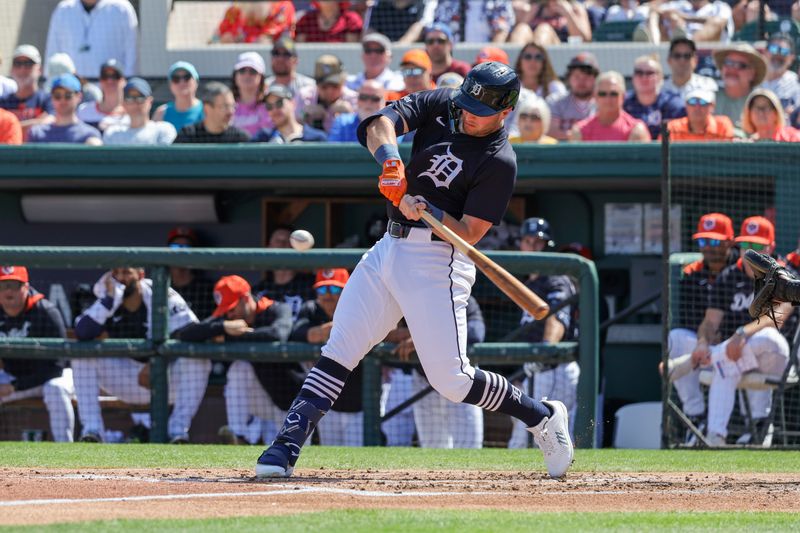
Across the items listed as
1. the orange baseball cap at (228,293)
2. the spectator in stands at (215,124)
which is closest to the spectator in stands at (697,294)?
the orange baseball cap at (228,293)

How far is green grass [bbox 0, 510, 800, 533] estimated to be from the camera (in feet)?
Answer: 13.7

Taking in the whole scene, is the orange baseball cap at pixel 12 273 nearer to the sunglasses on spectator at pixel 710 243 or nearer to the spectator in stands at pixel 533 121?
the spectator in stands at pixel 533 121

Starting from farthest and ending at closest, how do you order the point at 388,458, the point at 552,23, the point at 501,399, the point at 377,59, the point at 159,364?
the point at 552,23 → the point at 377,59 → the point at 159,364 → the point at 388,458 → the point at 501,399

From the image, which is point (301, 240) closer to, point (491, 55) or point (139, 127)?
point (139, 127)

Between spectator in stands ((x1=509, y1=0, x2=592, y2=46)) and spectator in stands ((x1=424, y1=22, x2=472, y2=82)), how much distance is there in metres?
1.36

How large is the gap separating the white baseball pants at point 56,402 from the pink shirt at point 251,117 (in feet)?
9.54

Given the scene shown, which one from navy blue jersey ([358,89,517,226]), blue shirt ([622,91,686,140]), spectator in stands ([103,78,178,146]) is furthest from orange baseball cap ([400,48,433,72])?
navy blue jersey ([358,89,517,226])

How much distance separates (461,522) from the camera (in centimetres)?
441

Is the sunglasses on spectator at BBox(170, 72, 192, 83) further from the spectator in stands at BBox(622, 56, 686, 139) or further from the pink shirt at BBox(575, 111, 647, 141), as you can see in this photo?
the spectator in stands at BBox(622, 56, 686, 139)

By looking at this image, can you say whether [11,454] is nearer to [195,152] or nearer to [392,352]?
[392,352]

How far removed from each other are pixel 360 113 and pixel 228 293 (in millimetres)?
2097

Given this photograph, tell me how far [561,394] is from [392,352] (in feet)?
3.79

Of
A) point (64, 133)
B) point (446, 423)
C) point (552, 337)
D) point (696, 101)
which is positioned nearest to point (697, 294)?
point (552, 337)

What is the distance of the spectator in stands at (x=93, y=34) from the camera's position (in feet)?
41.5
